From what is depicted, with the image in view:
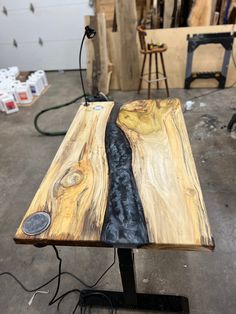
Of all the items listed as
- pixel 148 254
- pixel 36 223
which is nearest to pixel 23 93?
pixel 148 254

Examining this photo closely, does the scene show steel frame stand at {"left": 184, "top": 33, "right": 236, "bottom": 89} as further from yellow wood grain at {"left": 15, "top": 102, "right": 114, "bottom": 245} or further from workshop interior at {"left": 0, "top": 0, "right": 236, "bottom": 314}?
yellow wood grain at {"left": 15, "top": 102, "right": 114, "bottom": 245}

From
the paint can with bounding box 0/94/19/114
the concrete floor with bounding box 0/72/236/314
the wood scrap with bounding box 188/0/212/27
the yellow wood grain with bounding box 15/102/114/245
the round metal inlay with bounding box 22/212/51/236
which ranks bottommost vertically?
the concrete floor with bounding box 0/72/236/314

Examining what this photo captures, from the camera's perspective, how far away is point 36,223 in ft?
2.53

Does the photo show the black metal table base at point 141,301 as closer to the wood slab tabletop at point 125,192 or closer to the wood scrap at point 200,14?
the wood slab tabletop at point 125,192

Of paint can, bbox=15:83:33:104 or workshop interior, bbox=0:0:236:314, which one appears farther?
paint can, bbox=15:83:33:104

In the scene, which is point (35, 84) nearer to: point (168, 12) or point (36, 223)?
point (168, 12)

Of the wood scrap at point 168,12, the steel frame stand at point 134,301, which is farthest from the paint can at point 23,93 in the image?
the steel frame stand at point 134,301

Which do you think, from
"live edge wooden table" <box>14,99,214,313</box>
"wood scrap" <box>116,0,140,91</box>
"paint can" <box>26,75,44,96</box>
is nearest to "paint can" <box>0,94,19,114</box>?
"paint can" <box>26,75,44,96</box>

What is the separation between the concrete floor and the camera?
1.25 meters

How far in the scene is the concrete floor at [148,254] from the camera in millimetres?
1249

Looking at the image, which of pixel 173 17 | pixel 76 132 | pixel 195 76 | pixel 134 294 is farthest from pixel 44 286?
pixel 173 17

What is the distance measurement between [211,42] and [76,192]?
2685 millimetres

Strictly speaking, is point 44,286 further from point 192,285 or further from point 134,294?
point 192,285

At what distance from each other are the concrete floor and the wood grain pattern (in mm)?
718
